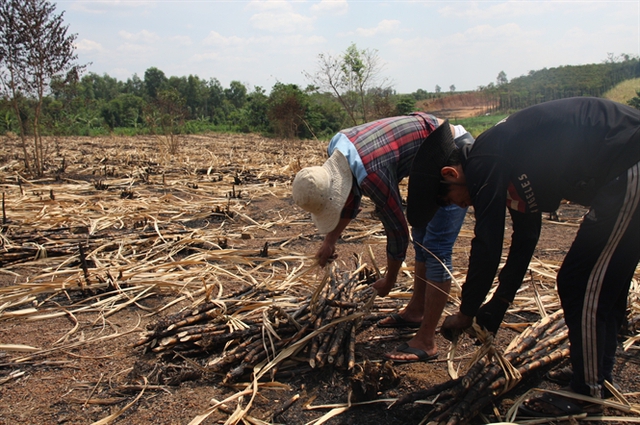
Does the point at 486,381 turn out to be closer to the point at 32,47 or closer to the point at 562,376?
the point at 562,376

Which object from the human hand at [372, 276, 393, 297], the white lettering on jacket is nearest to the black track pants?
the white lettering on jacket

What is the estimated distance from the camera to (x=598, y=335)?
6.28 ft

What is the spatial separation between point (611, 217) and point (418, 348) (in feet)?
3.96

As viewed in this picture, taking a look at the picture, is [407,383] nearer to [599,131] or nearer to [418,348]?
[418,348]

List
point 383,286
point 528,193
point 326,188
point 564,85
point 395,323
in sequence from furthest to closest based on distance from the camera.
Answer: point 564,85 < point 395,323 < point 383,286 < point 326,188 < point 528,193

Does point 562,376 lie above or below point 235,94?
below

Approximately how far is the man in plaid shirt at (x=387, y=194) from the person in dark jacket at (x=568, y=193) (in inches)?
13.8

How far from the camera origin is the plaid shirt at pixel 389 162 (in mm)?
2301

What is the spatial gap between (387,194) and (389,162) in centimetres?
17

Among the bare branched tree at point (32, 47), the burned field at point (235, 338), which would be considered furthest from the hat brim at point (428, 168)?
the bare branched tree at point (32, 47)

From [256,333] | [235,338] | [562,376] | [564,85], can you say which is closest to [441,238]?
[562,376]

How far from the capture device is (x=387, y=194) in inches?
91.2

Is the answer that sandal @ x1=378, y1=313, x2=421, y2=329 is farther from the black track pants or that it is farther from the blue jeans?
the black track pants

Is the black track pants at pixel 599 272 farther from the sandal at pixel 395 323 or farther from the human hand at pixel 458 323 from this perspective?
the sandal at pixel 395 323
